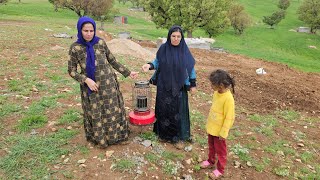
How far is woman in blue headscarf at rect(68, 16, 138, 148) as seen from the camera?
15.3 ft

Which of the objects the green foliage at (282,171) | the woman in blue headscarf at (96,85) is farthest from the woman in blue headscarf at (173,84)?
the green foliage at (282,171)

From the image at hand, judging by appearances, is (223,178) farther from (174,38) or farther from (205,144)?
(174,38)

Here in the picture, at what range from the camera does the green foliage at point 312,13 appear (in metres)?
48.0

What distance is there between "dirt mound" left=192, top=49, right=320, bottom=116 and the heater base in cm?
472

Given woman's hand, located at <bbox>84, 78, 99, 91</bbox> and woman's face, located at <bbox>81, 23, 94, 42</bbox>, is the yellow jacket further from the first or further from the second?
woman's face, located at <bbox>81, 23, 94, 42</bbox>

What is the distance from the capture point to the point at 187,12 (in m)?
24.8

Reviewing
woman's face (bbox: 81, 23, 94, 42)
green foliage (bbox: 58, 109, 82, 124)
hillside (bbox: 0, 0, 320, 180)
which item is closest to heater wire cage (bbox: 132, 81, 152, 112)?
hillside (bbox: 0, 0, 320, 180)

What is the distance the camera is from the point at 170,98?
5.34 metres

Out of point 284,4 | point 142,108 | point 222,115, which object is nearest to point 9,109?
point 142,108

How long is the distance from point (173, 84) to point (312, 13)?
54391 millimetres

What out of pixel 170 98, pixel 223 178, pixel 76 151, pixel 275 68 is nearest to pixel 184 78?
pixel 170 98

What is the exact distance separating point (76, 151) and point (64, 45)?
1008 cm

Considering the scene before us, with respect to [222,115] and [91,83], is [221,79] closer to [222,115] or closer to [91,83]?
[222,115]

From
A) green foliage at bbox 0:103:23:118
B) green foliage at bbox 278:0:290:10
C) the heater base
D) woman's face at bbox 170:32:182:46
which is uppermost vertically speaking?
green foliage at bbox 278:0:290:10
